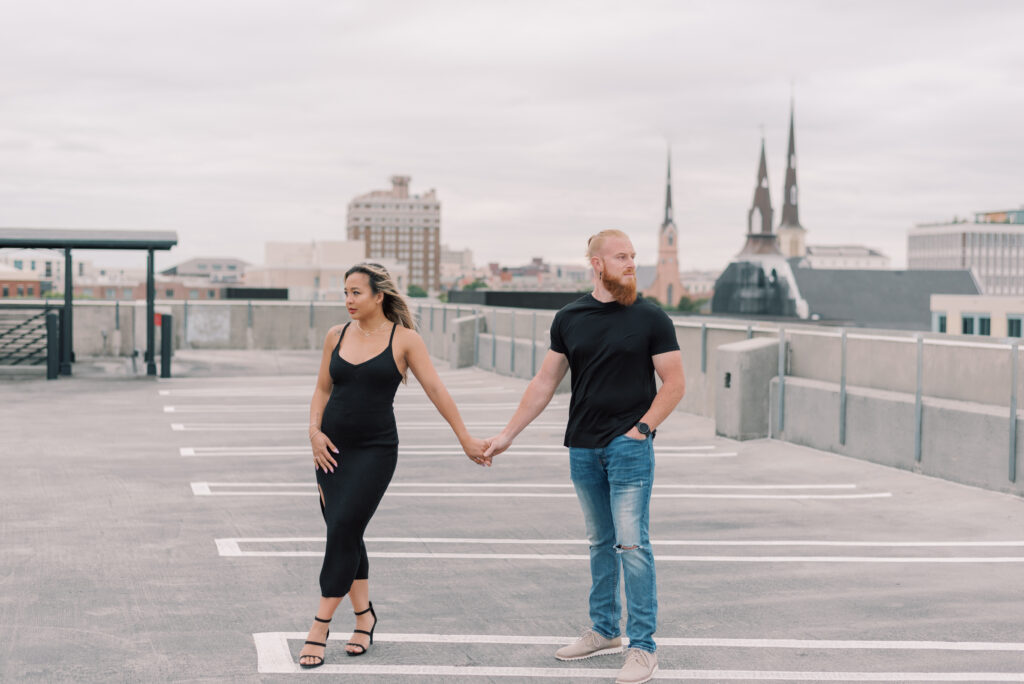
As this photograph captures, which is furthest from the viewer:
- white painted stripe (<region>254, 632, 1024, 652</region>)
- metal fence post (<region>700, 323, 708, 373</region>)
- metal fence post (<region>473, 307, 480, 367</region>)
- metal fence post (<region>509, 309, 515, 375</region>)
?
metal fence post (<region>473, 307, 480, 367</region>)

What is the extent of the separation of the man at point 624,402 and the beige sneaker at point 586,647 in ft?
1.03

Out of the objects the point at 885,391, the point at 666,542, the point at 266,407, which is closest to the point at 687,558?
the point at 666,542

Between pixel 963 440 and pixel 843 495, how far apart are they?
4.71ft

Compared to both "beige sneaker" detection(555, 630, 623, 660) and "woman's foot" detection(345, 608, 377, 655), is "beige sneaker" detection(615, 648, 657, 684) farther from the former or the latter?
"woman's foot" detection(345, 608, 377, 655)

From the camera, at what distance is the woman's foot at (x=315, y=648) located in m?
5.29

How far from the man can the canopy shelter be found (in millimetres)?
21416

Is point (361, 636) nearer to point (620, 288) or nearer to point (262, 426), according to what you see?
point (620, 288)

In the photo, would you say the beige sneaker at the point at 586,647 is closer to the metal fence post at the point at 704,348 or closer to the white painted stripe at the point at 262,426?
the white painted stripe at the point at 262,426

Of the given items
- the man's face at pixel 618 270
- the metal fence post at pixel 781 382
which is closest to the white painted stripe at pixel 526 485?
the metal fence post at pixel 781 382

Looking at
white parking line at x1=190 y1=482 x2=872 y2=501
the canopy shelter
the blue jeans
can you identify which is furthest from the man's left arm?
the canopy shelter

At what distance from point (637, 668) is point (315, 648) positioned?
4.76 feet

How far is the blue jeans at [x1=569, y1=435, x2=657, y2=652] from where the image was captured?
200 inches

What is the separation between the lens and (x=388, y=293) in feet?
17.9

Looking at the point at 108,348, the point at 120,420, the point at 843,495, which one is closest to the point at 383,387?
the point at 843,495
